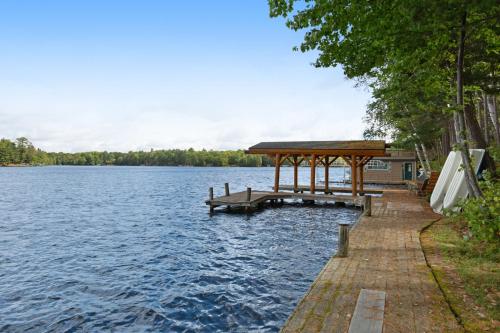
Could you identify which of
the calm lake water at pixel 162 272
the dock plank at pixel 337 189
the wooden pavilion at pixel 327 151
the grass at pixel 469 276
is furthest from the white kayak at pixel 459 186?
the dock plank at pixel 337 189

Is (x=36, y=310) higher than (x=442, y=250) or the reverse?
the reverse

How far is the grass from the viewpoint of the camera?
615cm

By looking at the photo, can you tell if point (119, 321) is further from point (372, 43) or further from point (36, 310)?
point (372, 43)

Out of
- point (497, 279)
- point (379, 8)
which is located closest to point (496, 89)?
point (379, 8)

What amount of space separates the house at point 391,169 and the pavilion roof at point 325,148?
21971 millimetres

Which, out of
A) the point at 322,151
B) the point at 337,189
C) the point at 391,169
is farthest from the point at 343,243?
the point at 391,169

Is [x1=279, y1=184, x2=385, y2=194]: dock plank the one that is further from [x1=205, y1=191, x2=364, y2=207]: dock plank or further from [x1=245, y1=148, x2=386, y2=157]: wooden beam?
[x1=245, y1=148, x2=386, y2=157]: wooden beam

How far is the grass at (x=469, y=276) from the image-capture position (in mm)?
6152

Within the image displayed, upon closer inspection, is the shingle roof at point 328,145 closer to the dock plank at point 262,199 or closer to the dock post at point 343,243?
the dock plank at point 262,199

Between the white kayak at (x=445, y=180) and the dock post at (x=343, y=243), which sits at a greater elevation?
the white kayak at (x=445, y=180)

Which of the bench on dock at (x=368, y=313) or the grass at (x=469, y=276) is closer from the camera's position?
the bench on dock at (x=368, y=313)

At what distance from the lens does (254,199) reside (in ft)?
92.0

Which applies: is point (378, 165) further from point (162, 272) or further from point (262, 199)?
point (162, 272)

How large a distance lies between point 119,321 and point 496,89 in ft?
54.7
